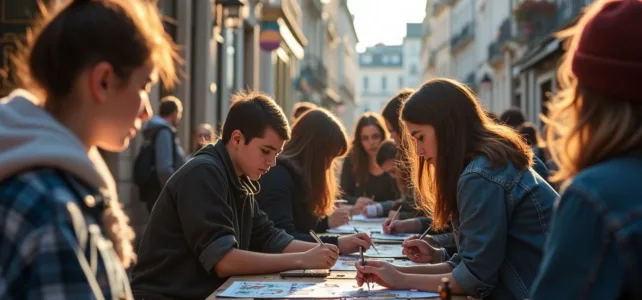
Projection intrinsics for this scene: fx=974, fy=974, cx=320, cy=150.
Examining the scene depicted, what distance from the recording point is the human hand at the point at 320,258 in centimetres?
407

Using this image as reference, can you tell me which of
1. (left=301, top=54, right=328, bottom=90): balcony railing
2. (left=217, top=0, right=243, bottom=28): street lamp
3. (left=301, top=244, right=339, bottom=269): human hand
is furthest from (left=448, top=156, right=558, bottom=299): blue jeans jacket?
(left=301, top=54, right=328, bottom=90): balcony railing

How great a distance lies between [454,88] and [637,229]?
210 centimetres

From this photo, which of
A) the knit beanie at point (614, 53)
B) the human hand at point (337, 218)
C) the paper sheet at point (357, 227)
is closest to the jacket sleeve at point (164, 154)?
the paper sheet at point (357, 227)

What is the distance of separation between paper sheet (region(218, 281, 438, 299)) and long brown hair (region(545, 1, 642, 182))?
1.48m

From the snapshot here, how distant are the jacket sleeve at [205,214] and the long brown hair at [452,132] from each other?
0.83 metres

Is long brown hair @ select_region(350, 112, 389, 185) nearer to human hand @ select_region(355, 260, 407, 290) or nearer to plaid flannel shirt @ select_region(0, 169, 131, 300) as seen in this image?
Answer: human hand @ select_region(355, 260, 407, 290)

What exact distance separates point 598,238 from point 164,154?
7.55 metres

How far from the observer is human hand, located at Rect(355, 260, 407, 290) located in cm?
353

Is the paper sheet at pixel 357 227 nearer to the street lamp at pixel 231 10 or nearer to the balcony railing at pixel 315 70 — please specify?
the street lamp at pixel 231 10

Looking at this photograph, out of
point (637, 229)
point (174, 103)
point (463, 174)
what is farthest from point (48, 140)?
point (174, 103)

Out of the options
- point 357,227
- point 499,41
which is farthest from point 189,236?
point 499,41

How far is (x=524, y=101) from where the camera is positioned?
100 feet

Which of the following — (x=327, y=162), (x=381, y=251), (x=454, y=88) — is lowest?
(x=381, y=251)

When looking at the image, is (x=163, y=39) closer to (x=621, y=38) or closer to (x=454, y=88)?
(x=621, y=38)
